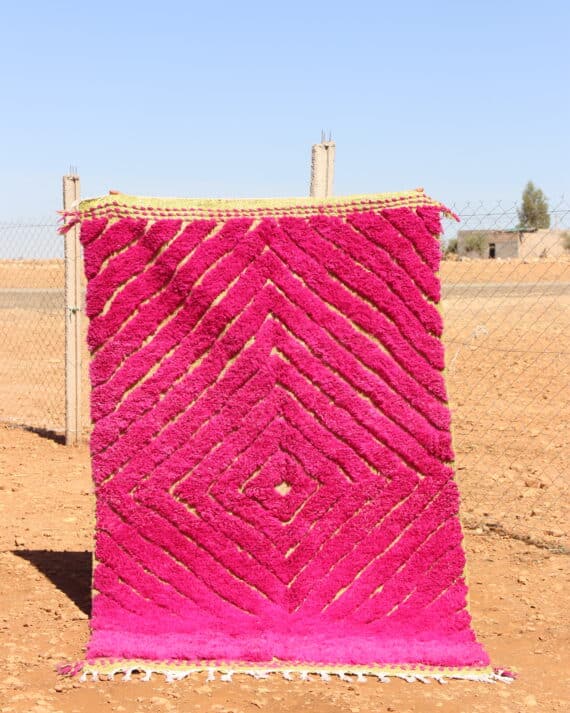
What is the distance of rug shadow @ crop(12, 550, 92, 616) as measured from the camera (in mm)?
4398

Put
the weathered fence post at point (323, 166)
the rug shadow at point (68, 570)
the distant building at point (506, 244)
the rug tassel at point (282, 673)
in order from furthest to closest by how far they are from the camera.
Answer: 1. the distant building at point (506, 244)
2. the weathered fence post at point (323, 166)
3. the rug shadow at point (68, 570)
4. the rug tassel at point (282, 673)

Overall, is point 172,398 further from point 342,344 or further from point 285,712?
point 285,712

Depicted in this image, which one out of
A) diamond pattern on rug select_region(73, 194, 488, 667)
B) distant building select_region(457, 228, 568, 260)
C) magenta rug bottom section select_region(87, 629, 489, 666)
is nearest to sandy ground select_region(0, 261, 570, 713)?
magenta rug bottom section select_region(87, 629, 489, 666)

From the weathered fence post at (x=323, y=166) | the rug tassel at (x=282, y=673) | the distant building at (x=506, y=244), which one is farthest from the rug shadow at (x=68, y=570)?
the distant building at (x=506, y=244)

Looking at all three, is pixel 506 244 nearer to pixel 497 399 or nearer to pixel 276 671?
pixel 497 399

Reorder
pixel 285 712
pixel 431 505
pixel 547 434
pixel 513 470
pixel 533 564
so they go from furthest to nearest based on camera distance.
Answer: pixel 547 434 → pixel 513 470 → pixel 533 564 → pixel 431 505 → pixel 285 712

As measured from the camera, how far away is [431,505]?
12.7ft

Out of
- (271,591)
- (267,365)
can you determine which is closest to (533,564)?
(271,591)

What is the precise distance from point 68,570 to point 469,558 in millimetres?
2058

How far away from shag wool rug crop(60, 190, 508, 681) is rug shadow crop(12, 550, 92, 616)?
530 mm

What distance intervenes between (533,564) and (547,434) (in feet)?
9.55

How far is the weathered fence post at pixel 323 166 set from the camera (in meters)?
5.60

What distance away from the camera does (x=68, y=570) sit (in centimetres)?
477

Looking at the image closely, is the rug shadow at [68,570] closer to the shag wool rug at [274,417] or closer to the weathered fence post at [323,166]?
the shag wool rug at [274,417]
